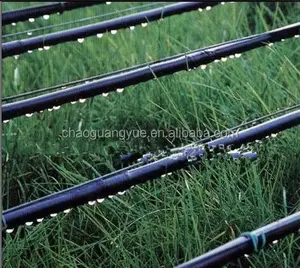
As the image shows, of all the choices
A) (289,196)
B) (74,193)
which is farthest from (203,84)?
(74,193)

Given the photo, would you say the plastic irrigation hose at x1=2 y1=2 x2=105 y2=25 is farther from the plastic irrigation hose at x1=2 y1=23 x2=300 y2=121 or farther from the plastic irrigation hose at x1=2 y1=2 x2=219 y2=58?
the plastic irrigation hose at x1=2 y1=23 x2=300 y2=121

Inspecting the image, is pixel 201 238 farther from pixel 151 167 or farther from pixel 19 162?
pixel 19 162

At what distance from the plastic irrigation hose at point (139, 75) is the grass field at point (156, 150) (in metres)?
0.10

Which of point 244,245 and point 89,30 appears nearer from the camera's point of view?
point 244,245

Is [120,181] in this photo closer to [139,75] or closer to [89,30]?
[139,75]

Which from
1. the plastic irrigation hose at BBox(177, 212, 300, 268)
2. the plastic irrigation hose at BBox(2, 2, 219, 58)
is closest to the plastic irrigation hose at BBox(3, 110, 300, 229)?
the plastic irrigation hose at BBox(177, 212, 300, 268)

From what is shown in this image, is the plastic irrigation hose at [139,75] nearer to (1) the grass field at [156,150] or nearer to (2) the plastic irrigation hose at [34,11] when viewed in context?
(1) the grass field at [156,150]

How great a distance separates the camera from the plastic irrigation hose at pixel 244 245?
95 centimetres

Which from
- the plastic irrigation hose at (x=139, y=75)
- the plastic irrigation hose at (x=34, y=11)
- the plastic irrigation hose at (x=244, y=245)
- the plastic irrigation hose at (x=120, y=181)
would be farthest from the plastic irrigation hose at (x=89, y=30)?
the plastic irrigation hose at (x=244, y=245)

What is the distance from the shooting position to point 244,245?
986 millimetres

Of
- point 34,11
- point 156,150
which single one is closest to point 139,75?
point 156,150

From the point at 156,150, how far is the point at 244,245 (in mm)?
553

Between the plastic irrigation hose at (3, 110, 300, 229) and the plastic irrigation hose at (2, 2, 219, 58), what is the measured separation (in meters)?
0.48

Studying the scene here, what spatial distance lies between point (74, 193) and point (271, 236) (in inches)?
10.6
